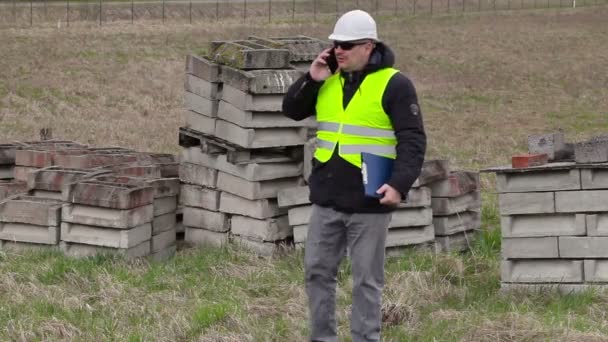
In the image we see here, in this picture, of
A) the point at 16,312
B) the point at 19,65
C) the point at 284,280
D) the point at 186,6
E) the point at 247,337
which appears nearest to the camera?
the point at 247,337

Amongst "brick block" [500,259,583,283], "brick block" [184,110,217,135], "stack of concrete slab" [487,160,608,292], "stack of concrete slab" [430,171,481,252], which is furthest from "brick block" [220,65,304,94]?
"brick block" [500,259,583,283]

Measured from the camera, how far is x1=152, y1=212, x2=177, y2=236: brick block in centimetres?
914

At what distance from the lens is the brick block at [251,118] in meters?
8.84

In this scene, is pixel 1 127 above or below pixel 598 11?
below

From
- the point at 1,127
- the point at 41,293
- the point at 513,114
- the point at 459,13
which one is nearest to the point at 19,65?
the point at 1,127

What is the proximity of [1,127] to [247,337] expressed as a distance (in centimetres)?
1279

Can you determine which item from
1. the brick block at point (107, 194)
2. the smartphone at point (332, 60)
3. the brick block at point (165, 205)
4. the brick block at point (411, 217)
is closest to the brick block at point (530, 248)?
the brick block at point (411, 217)

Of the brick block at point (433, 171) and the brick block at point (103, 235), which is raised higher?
the brick block at point (433, 171)

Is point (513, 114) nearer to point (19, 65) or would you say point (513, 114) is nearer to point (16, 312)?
point (19, 65)

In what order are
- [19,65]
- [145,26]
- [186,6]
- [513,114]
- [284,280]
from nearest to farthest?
[284,280] < [513,114] < [19,65] < [145,26] < [186,6]

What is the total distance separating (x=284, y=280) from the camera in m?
7.97

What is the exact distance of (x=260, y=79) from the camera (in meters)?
8.80

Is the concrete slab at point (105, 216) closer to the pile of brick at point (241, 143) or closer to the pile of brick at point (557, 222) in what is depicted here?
the pile of brick at point (241, 143)

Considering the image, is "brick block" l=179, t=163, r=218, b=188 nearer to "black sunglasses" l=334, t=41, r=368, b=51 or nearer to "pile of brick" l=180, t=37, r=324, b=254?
"pile of brick" l=180, t=37, r=324, b=254
